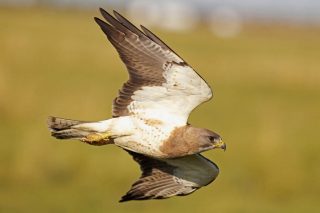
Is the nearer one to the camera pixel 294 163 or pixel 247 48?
pixel 294 163

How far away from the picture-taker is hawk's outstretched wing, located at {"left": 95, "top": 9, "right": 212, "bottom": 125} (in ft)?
23.3

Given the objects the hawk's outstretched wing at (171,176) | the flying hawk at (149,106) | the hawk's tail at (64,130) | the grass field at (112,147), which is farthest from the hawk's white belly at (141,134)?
the grass field at (112,147)

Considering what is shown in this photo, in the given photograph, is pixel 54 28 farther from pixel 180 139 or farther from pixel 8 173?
pixel 180 139

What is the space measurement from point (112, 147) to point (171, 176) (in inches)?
235

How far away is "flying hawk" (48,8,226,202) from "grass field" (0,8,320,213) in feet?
13.1

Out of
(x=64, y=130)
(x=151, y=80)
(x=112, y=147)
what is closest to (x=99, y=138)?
(x=64, y=130)

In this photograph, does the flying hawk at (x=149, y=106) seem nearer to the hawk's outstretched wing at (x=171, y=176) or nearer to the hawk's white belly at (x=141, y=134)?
the hawk's white belly at (x=141, y=134)

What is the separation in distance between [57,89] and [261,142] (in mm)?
3981

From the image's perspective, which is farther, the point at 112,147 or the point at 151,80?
the point at 112,147

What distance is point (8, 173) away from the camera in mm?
12234

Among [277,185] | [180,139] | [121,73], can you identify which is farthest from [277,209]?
[121,73]

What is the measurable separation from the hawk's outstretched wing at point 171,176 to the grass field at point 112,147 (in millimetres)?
3493

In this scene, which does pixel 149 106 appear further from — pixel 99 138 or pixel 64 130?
pixel 64 130

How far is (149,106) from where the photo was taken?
7320mm
